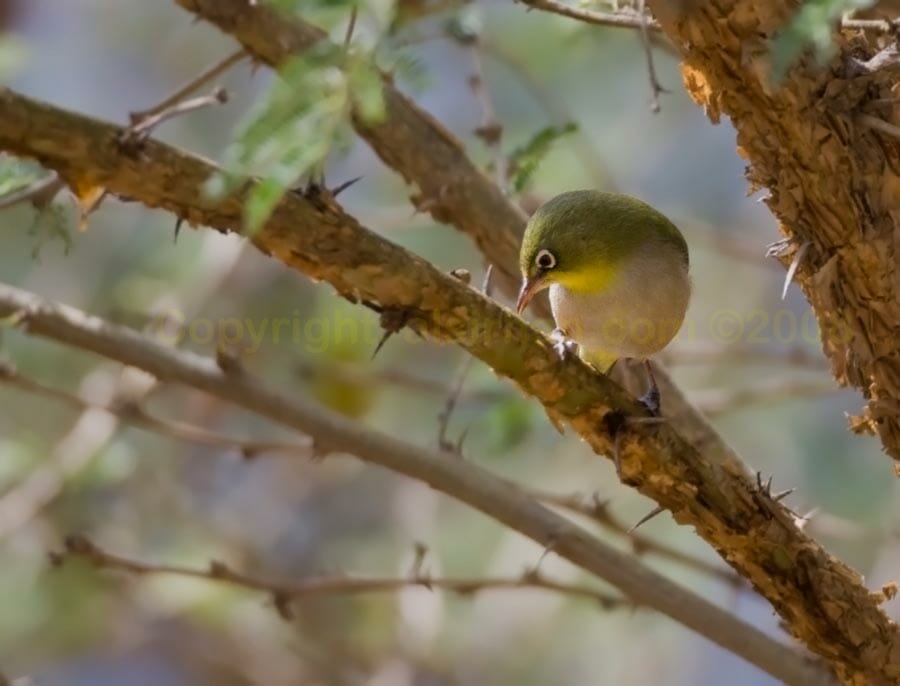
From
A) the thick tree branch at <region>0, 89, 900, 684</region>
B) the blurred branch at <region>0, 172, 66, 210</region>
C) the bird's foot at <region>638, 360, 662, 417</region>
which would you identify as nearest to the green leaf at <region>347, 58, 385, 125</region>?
the thick tree branch at <region>0, 89, 900, 684</region>

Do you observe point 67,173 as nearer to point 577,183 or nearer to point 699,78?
point 699,78

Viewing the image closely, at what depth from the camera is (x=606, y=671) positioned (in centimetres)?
859

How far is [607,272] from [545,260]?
201 millimetres

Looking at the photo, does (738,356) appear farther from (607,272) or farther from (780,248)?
(780,248)

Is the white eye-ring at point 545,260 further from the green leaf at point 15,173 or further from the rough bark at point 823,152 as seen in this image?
the green leaf at point 15,173

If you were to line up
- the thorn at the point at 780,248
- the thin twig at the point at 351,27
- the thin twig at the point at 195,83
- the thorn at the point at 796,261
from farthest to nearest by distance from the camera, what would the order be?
1. the thin twig at the point at 195,83
2. the thorn at the point at 780,248
3. the thorn at the point at 796,261
4. the thin twig at the point at 351,27

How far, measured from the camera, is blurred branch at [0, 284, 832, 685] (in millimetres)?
3506

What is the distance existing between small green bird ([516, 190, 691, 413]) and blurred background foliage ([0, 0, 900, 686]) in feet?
4.14

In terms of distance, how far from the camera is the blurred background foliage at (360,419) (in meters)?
6.57

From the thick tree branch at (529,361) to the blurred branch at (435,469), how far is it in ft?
1.52

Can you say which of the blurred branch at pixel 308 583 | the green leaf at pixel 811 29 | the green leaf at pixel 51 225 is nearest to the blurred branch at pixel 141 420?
the blurred branch at pixel 308 583

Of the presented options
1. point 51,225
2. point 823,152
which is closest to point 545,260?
point 823,152

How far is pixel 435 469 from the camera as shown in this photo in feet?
11.6

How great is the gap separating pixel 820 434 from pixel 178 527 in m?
4.07
